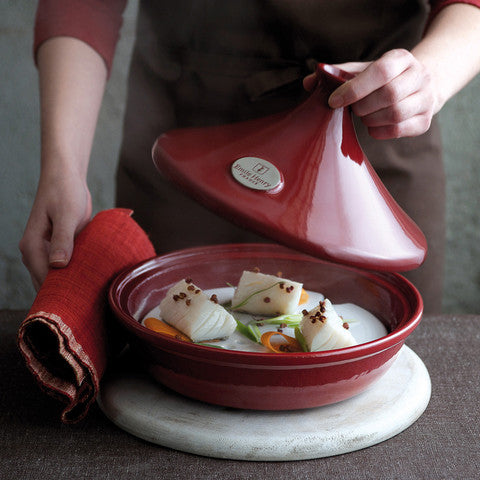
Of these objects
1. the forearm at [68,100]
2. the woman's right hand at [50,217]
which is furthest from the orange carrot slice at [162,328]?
the forearm at [68,100]

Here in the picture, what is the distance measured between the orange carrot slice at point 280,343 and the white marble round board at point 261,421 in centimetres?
9

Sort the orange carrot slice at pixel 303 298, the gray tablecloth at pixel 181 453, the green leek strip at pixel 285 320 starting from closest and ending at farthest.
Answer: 1. the gray tablecloth at pixel 181 453
2. the green leek strip at pixel 285 320
3. the orange carrot slice at pixel 303 298

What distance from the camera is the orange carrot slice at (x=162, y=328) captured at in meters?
0.96

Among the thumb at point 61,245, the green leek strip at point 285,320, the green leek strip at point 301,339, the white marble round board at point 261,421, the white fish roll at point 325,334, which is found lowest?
the white marble round board at point 261,421

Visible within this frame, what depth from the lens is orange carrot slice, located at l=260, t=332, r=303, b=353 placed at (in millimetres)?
932

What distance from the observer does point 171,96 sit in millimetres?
1628

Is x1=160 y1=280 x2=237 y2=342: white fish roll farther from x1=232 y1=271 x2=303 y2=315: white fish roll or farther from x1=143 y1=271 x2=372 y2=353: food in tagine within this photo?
x1=232 y1=271 x2=303 y2=315: white fish roll

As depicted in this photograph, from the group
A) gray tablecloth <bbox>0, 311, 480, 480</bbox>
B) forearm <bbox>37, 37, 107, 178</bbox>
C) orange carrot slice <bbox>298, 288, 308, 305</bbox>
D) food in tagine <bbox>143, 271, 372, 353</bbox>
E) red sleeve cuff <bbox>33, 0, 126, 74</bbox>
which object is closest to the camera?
gray tablecloth <bbox>0, 311, 480, 480</bbox>

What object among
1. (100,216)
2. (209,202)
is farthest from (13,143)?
(209,202)

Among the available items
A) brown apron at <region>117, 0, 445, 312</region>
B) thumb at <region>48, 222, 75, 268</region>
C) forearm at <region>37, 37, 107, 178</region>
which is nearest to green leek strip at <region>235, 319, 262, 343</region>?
thumb at <region>48, 222, 75, 268</region>

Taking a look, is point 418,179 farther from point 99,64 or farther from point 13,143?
point 13,143

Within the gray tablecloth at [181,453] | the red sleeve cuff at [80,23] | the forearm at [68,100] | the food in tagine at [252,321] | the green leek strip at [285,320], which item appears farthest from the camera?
the red sleeve cuff at [80,23]

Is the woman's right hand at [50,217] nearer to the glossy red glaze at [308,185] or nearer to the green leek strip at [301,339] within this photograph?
the glossy red glaze at [308,185]

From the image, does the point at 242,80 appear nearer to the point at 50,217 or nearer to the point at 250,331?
the point at 50,217
